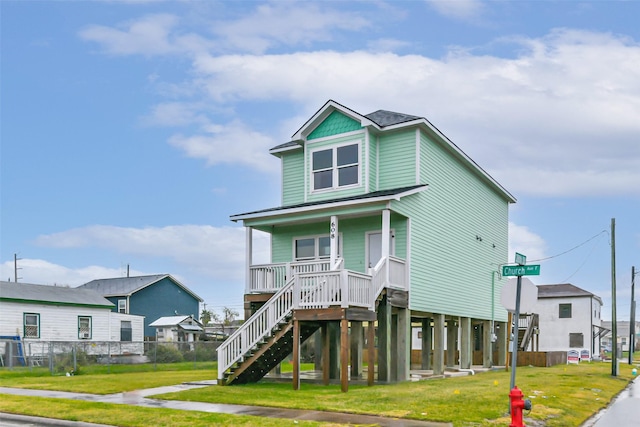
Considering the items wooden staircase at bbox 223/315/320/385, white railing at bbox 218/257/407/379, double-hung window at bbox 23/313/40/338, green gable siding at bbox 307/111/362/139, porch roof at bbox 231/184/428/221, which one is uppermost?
green gable siding at bbox 307/111/362/139

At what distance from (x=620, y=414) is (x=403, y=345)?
7.78m

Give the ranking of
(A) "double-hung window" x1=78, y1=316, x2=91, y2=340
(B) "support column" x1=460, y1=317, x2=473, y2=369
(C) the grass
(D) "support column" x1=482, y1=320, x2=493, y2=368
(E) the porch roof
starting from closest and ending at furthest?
(C) the grass < (E) the porch roof < (B) "support column" x1=460, y1=317, x2=473, y2=369 < (D) "support column" x1=482, y1=320, x2=493, y2=368 < (A) "double-hung window" x1=78, y1=316, x2=91, y2=340

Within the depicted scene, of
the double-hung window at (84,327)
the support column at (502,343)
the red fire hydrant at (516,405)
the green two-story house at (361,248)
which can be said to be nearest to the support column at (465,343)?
the green two-story house at (361,248)

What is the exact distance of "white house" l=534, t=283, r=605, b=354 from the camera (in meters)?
61.8

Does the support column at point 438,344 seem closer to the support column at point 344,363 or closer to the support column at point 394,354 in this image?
the support column at point 394,354

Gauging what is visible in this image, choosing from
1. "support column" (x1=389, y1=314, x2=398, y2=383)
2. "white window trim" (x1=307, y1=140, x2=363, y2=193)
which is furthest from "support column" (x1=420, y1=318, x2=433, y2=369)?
"white window trim" (x1=307, y1=140, x2=363, y2=193)

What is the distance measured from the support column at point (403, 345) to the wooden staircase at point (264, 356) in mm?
3161

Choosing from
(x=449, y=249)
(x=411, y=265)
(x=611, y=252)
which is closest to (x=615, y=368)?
(x=611, y=252)

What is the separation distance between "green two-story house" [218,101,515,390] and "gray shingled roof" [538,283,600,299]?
37.1 metres

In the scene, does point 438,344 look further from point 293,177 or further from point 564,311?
point 564,311

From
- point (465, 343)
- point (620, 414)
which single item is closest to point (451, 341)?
point (465, 343)

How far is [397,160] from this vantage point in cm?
2417

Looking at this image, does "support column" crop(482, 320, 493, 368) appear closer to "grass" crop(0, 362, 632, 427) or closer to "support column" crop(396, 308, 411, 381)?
"grass" crop(0, 362, 632, 427)

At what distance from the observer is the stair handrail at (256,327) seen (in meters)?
19.5
